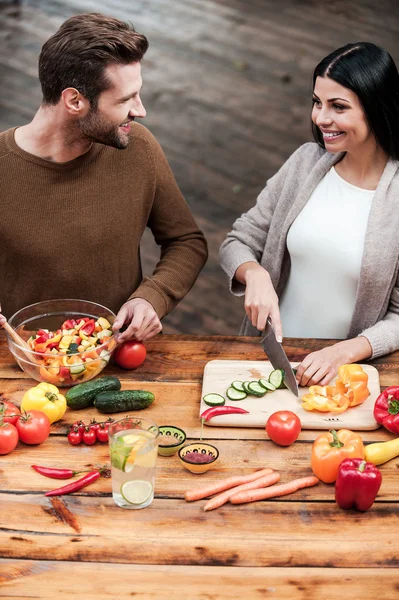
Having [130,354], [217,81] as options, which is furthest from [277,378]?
[217,81]

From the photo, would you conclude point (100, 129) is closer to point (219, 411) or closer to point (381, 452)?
point (219, 411)

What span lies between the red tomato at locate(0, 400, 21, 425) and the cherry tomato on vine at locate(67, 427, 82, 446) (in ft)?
0.55

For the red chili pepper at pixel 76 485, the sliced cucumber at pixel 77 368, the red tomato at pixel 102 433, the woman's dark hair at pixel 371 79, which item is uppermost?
the woman's dark hair at pixel 371 79

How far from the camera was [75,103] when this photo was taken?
110 inches

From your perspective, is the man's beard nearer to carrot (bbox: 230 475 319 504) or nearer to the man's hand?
the man's hand

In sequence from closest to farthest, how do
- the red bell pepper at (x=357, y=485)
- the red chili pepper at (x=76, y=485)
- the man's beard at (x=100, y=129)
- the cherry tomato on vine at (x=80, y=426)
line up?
1. the red bell pepper at (x=357, y=485)
2. the red chili pepper at (x=76, y=485)
3. the cherry tomato on vine at (x=80, y=426)
4. the man's beard at (x=100, y=129)

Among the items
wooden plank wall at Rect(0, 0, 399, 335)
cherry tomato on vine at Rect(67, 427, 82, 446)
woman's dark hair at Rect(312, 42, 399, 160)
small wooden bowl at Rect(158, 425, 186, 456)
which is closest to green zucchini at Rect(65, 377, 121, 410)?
cherry tomato on vine at Rect(67, 427, 82, 446)

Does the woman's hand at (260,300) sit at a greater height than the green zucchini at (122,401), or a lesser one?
greater

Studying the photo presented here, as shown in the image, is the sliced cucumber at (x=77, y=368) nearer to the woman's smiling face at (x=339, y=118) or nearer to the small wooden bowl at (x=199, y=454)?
the small wooden bowl at (x=199, y=454)

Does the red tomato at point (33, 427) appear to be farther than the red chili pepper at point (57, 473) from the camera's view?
Yes

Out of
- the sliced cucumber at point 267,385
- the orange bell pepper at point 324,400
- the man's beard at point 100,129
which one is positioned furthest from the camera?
the man's beard at point 100,129

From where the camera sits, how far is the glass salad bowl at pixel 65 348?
102 inches

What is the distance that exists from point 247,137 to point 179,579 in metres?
5.41

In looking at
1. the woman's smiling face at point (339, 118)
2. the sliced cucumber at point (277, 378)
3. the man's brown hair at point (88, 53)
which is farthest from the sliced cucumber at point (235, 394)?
the man's brown hair at point (88, 53)
